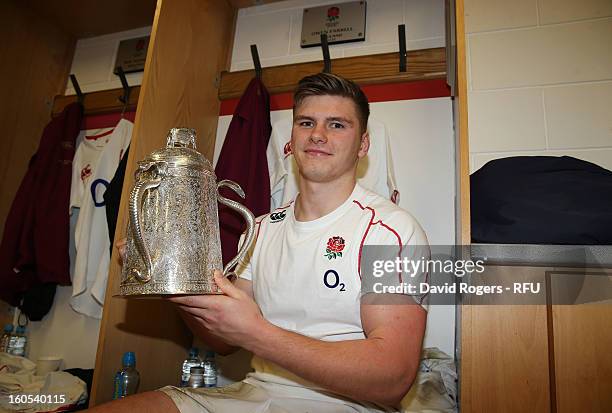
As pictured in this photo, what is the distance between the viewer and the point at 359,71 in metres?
1.66

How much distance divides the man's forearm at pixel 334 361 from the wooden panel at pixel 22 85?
176 cm

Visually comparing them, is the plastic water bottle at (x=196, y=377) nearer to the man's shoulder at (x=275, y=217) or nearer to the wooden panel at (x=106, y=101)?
the man's shoulder at (x=275, y=217)

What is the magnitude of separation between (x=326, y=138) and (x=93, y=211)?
118cm

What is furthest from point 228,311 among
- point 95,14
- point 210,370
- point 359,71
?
point 95,14

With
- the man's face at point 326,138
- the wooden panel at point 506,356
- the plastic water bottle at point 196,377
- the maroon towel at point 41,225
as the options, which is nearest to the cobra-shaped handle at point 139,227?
the man's face at point 326,138

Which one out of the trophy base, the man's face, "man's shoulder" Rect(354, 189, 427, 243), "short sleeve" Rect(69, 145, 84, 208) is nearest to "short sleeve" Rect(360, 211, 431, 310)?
"man's shoulder" Rect(354, 189, 427, 243)

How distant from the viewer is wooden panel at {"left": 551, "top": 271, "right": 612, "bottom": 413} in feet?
2.45

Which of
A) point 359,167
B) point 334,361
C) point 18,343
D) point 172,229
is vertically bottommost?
point 18,343

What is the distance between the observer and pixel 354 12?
1.82 metres

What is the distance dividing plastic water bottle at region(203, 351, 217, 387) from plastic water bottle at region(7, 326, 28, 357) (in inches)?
37.1

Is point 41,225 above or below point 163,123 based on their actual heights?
below

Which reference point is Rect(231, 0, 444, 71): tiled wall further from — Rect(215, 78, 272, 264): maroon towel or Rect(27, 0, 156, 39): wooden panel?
Rect(27, 0, 156, 39): wooden panel

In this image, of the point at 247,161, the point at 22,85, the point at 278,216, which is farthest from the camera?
the point at 22,85

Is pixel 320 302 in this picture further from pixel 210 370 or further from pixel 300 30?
pixel 300 30
